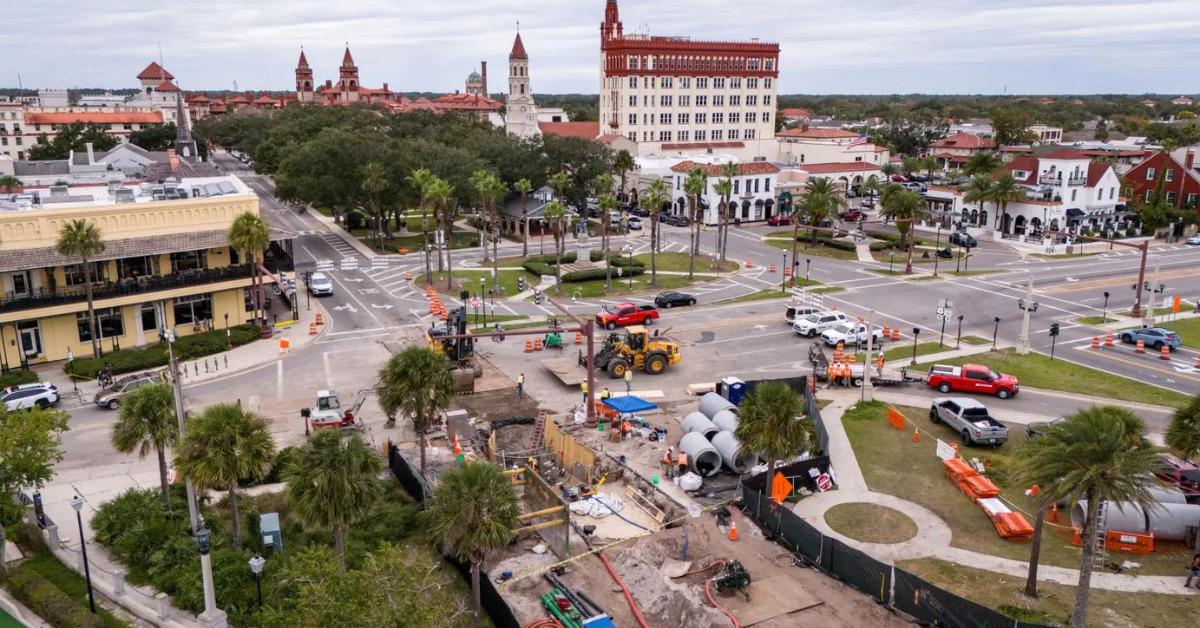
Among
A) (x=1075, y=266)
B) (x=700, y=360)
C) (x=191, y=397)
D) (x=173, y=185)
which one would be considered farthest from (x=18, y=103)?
(x=1075, y=266)

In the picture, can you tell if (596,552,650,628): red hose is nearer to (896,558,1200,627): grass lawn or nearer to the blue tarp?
(896,558,1200,627): grass lawn

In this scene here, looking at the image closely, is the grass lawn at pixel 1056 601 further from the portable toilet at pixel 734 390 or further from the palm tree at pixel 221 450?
the palm tree at pixel 221 450

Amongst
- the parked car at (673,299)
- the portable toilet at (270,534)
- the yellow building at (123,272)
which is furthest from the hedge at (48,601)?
the parked car at (673,299)

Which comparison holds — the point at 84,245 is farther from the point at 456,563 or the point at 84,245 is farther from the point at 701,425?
the point at 701,425

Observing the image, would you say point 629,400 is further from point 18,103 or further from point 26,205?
point 18,103

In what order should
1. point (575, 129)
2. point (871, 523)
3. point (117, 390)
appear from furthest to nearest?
point (575, 129)
point (117, 390)
point (871, 523)

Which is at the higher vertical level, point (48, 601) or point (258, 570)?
point (258, 570)

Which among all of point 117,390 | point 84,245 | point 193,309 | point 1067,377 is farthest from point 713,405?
point 84,245
